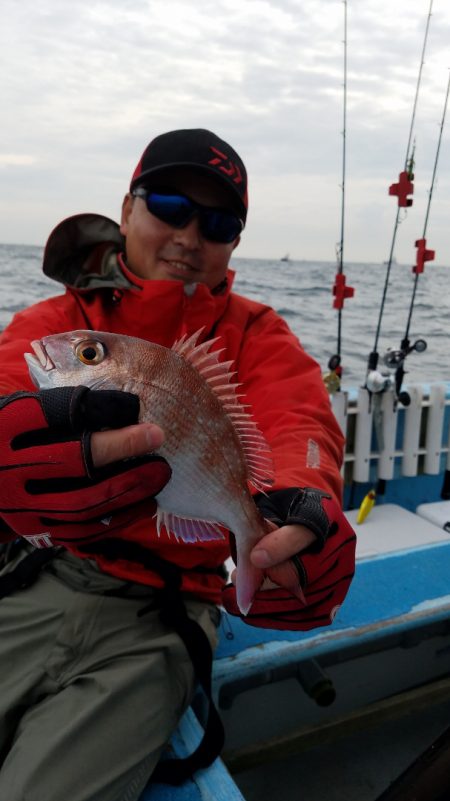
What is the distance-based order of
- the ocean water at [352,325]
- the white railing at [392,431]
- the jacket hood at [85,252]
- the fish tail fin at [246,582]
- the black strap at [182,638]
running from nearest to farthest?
the fish tail fin at [246,582] < the black strap at [182,638] < the jacket hood at [85,252] < the white railing at [392,431] < the ocean water at [352,325]

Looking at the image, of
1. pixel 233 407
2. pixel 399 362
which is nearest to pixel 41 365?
pixel 233 407

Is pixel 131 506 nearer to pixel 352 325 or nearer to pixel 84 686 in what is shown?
pixel 84 686

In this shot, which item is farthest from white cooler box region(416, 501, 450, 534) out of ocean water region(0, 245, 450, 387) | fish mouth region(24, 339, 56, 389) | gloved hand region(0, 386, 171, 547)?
fish mouth region(24, 339, 56, 389)

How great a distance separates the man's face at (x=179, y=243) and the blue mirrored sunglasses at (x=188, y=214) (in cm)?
2

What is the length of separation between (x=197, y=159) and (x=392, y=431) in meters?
3.04

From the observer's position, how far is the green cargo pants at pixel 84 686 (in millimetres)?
1636

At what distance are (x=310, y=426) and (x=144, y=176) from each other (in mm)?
1204

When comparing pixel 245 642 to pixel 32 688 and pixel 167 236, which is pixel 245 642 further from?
pixel 167 236

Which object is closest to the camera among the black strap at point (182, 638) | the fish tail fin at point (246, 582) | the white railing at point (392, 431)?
the fish tail fin at point (246, 582)

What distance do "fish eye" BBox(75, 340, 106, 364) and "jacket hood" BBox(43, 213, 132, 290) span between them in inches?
38.2

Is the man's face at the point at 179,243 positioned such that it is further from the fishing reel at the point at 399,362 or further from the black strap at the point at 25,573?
the fishing reel at the point at 399,362

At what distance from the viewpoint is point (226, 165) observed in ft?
7.93

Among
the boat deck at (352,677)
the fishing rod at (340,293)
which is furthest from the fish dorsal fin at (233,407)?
the fishing rod at (340,293)

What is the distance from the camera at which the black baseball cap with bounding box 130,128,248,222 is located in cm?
236
